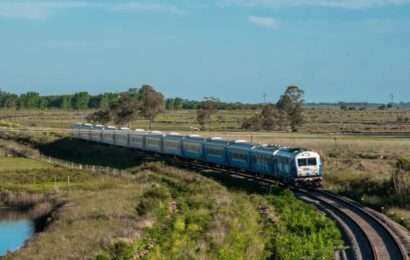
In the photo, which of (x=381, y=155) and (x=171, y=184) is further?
(x=381, y=155)

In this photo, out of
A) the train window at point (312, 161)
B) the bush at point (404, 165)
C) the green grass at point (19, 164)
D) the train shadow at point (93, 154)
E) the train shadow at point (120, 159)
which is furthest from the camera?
the train shadow at point (93, 154)

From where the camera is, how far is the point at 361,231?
102 ft

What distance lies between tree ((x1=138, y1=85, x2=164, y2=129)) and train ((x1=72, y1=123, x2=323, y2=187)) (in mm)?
22893

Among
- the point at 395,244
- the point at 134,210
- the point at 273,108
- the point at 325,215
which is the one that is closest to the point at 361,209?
the point at 325,215

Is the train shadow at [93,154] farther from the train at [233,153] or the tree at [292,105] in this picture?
the tree at [292,105]

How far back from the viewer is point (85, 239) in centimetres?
3484

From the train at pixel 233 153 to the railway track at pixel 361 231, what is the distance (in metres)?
2.79

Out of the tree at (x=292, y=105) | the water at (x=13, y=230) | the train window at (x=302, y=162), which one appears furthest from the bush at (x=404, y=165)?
the tree at (x=292, y=105)

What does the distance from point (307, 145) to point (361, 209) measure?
136 feet

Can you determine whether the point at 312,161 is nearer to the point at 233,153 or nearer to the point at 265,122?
the point at 233,153

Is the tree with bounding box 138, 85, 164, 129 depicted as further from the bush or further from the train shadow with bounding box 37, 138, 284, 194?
the bush

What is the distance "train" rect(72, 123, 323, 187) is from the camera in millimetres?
47625

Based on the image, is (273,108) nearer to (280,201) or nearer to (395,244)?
(280,201)

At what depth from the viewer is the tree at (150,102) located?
12456cm
